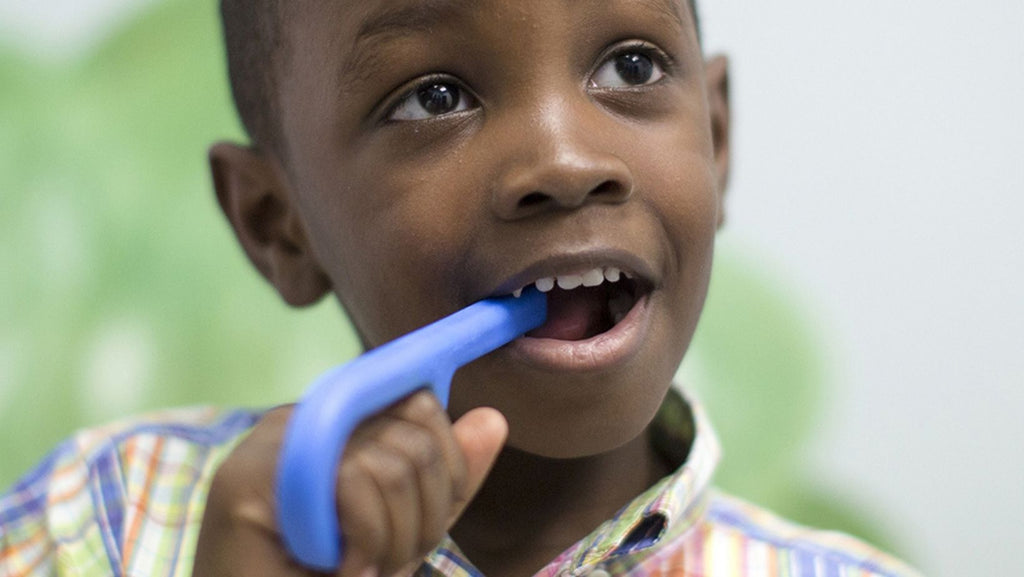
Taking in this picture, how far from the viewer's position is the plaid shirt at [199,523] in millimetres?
656

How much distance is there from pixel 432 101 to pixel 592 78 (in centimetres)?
8

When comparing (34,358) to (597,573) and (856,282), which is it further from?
(856,282)

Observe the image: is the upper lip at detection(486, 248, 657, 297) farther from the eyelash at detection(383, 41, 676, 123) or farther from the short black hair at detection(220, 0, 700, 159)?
the short black hair at detection(220, 0, 700, 159)

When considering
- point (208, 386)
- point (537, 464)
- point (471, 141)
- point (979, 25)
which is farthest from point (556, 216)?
point (979, 25)

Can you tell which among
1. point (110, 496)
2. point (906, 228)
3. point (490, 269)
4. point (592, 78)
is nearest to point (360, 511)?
point (490, 269)

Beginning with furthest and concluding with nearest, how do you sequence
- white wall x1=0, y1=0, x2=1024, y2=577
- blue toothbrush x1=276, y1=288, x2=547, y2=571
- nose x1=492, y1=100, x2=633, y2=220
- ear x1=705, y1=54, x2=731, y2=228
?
white wall x1=0, y1=0, x2=1024, y2=577
ear x1=705, y1=54, x2=731, y2=228
nose x1=492, y1=100, x2=633, y2=220
blue toothbrush x1=276, y1=288, x2=547, y2=571

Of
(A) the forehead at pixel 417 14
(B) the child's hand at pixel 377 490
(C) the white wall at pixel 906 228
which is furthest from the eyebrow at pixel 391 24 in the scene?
(C) the white wall at pixel 906 228

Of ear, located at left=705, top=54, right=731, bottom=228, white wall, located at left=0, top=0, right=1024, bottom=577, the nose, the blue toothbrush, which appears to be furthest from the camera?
white wall, located at left=0, top=0, right=1024, bottom=577

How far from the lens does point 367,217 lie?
60 cm

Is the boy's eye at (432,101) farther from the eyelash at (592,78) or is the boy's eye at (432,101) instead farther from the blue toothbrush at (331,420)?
A: the blue toothbrush at (331,420)

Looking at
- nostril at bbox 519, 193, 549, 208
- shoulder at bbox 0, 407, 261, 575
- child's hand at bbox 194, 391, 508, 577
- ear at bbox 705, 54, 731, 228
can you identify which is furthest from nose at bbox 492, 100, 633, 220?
shoulder at bbox 0, 407, 261, 575

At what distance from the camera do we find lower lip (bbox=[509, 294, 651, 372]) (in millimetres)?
542

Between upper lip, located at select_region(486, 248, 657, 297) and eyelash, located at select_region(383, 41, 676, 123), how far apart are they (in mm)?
94

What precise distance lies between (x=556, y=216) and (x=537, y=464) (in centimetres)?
18
